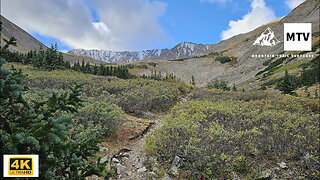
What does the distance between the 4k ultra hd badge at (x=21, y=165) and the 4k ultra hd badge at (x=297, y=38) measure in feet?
213

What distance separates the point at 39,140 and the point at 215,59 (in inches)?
3616

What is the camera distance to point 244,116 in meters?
9.00

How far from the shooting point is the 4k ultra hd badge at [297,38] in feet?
169

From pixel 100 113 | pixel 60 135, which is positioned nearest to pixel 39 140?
pixel 60 135

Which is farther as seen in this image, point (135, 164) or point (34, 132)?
point (135, 164)

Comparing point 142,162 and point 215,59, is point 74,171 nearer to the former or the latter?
point 142,162

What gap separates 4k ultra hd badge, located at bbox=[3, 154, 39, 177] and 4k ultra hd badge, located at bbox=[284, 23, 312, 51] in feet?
A: 213

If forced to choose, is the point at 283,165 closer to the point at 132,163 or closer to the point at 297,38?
the point at 132,163

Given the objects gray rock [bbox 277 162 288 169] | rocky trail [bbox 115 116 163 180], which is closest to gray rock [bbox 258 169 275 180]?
gray rock [bbox 277 162 288 169]

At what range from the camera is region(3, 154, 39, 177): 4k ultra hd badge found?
2.07 meters

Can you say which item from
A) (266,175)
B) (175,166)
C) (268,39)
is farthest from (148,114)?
(268,39)

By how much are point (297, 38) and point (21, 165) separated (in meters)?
79.3

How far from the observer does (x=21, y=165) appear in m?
2.14

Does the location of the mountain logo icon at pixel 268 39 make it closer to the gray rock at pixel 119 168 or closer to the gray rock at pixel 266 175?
the gray rock at pixel 266 175
